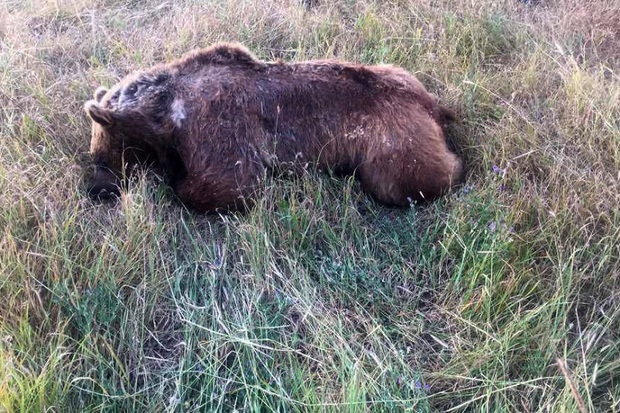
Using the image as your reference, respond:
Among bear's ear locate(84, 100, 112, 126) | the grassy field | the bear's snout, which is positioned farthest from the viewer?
the bear's snout

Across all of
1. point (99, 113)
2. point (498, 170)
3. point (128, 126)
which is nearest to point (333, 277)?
point (498, 170)

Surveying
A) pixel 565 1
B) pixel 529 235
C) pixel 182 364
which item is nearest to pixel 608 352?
pixel 529 235

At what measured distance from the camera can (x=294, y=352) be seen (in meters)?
2.46

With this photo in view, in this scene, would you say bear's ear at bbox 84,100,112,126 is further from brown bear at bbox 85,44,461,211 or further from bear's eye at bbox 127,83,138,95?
bear's eye at bbox 127,83,138,95

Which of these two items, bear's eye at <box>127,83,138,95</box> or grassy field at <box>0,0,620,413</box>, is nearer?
grassy field at <box>0,0,620,413</box>

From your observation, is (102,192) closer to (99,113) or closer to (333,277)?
(99,113)

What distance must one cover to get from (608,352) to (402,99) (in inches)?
63.0

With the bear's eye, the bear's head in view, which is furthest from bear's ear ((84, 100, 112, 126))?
the bear's eye

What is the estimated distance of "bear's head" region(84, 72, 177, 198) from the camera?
9.74 feet

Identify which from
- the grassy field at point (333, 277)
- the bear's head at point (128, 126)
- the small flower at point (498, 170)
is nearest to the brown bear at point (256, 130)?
the bear's head at point (128, 126)

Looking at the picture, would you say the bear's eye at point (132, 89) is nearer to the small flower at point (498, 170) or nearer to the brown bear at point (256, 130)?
the brown bear at point (256, 130)

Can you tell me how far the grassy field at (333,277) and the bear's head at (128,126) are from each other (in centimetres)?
13

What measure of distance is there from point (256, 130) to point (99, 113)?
2.62 ft

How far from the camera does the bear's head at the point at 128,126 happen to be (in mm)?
2969
